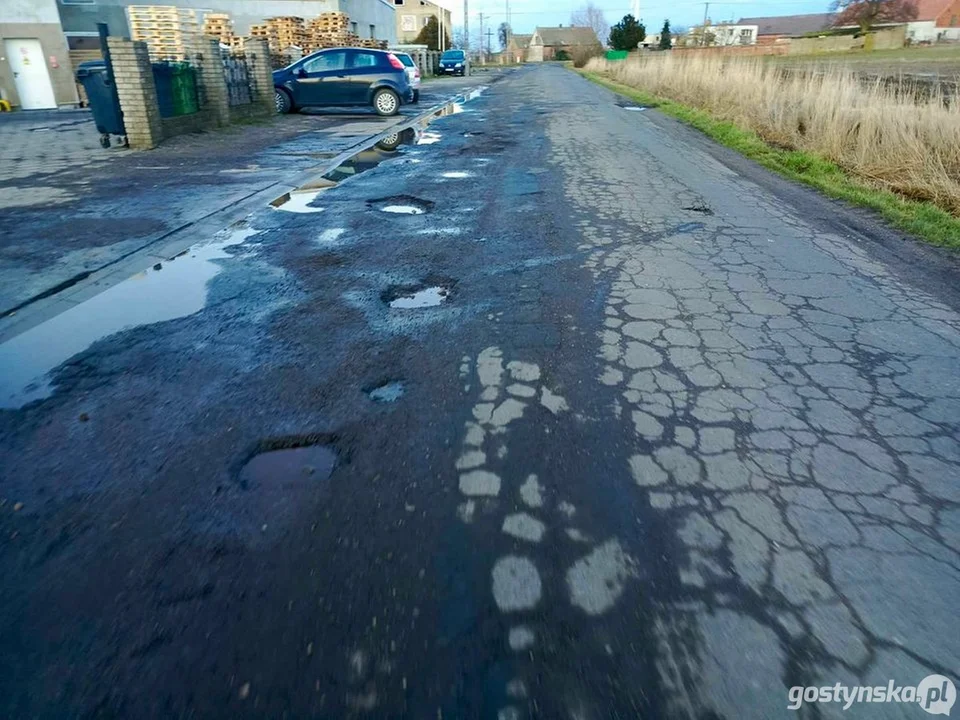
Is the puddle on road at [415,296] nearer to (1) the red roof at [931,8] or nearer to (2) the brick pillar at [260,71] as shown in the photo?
(2) the brick pillar at [260,71]

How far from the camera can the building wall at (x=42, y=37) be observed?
21750 mm

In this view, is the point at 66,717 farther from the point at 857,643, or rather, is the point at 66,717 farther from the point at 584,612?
the point at 857,643

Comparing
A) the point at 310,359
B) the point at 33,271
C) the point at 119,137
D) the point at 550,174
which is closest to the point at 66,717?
the point at 310,359

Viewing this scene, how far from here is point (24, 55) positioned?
73.8 ft

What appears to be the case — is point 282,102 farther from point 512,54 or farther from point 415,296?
point 512,54

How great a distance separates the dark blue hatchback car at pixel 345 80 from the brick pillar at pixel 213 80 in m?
3.66

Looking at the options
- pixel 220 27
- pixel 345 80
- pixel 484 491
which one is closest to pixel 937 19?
pixel 345 80

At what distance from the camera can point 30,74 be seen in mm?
22797

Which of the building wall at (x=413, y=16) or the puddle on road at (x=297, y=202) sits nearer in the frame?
the puddle on road at (x=297, y=202)

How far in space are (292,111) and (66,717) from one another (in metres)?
19.9


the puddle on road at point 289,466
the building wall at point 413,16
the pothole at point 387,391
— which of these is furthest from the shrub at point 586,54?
the puddle on road at point 289,466

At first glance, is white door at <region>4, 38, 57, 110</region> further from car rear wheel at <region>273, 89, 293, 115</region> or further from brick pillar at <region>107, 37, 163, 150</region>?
brick pillar at <region>107, 37, 163, 150</region>

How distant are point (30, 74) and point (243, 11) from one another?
44.7ft

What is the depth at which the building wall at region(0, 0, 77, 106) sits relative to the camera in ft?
71.4
